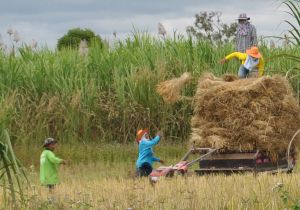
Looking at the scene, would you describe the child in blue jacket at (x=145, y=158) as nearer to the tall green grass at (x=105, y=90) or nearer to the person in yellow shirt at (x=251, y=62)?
the person in yellow shirt at (x=251, y=62)

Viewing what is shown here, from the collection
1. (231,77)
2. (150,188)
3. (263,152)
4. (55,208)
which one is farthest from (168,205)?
(231,77)

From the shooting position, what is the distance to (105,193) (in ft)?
29.7

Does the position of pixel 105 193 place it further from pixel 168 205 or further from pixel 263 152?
pixel 263 152

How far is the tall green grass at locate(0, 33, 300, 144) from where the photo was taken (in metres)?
16.7

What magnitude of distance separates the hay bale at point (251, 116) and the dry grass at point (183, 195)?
1.67m

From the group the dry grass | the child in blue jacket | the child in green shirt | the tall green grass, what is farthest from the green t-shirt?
the tall green grass

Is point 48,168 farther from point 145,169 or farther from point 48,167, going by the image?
point 145,169

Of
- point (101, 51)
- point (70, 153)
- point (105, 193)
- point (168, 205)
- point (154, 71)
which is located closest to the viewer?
point (168, 205)

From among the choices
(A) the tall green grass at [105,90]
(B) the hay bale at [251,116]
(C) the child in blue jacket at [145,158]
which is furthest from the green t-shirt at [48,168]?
(A) the tall green grass at [105,90]

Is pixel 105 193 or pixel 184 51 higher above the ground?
pixel 184 51

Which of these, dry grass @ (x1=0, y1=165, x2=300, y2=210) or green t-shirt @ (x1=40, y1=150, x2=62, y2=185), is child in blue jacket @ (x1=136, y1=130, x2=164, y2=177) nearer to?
green t-shirt @ (x1=40, y1=150, x2=62, y2=185)

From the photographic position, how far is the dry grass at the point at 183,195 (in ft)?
25.3

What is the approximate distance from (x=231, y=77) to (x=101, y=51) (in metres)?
6.68

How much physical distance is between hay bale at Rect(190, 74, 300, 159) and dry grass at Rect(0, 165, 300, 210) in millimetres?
1667
